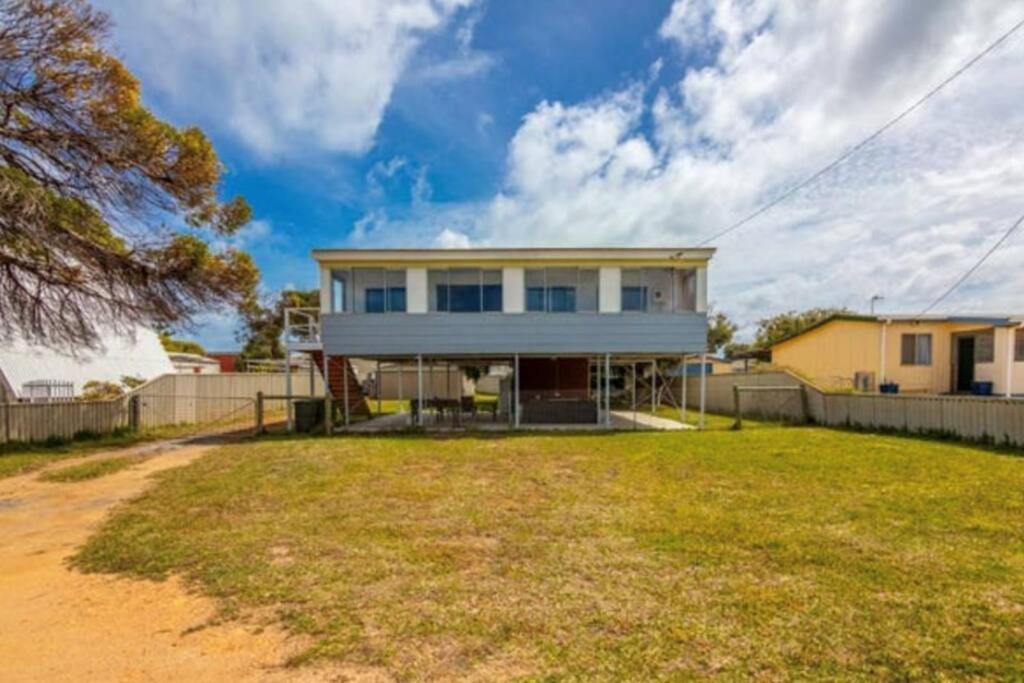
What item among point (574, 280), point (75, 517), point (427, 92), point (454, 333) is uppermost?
point (427, 92)

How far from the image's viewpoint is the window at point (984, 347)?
18219 mm

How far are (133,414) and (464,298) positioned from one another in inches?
397

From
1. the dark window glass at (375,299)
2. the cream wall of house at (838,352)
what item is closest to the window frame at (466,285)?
the dark window glass at (375,299)

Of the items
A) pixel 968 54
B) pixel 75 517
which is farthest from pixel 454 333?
pixel 968 54

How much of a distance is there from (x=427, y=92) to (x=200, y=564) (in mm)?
11901

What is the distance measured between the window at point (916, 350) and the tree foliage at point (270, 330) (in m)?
37.8

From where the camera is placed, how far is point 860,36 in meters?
8.82

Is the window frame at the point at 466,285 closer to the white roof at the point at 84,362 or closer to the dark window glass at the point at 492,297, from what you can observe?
the dark window glass at the point at 492,297

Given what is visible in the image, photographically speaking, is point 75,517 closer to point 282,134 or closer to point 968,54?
point 282,134

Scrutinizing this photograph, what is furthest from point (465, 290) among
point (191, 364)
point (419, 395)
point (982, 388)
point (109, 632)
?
point (191, 364)

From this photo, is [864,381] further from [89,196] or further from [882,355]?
[89,196]

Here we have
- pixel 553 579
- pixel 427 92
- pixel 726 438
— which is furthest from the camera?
pixel 427 92

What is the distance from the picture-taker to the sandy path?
2.92m

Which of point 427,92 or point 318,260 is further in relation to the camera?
point 318,260
